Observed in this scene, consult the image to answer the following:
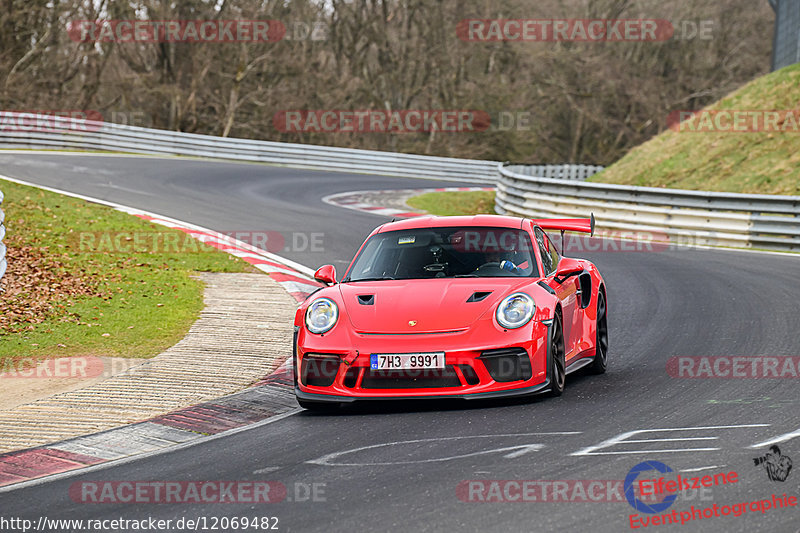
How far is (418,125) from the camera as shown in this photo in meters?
49.8

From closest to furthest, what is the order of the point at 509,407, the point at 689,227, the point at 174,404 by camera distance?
the point at 509,407 → the point at 174,404 → the point at 689,227

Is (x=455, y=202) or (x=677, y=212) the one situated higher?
(x=677, y=212)

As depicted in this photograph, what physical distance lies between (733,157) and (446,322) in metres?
20.3

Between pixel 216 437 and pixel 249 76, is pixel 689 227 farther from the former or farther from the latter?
pixel 249 76

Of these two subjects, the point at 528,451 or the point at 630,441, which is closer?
the point at 528,451

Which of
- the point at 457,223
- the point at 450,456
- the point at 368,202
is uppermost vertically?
the point at 457,223

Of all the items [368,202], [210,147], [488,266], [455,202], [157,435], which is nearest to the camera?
[157,435]

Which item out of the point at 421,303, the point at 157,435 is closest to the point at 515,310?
the point at 421,303

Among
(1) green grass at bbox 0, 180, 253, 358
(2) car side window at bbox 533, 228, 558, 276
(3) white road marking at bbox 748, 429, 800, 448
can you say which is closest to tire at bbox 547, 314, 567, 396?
(2) car side window at bbox 533, 228, 558, 276

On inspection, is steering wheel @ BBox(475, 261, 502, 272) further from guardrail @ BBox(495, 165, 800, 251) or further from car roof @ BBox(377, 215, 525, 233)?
guardrail @ BBox(495, 165, 800, 251)

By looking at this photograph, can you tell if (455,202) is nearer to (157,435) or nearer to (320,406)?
(320,406)

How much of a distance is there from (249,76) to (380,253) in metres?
38.4

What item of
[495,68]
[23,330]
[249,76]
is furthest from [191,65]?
[23,330]

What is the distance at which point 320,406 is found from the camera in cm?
747
